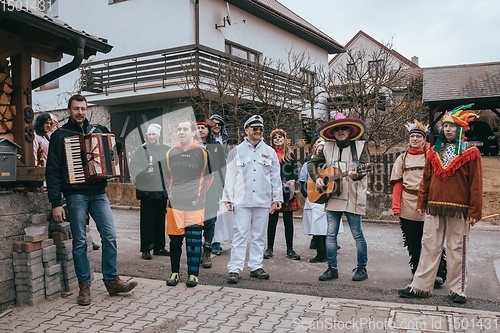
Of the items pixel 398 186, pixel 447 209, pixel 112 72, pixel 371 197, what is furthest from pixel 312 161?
pixel 112 72

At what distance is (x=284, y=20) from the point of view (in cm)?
2186

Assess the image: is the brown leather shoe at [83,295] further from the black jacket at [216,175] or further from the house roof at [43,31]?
the house roof at [43,31]

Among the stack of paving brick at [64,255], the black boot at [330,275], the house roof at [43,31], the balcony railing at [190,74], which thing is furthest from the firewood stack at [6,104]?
the balcony railing at [190,74]

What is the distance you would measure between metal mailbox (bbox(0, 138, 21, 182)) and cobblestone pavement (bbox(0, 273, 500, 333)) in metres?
1.30

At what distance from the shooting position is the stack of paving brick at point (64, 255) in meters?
5.27

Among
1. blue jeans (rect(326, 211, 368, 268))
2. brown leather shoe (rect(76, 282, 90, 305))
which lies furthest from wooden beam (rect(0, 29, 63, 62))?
blue jeans (rect(326, 211, 368, 268))

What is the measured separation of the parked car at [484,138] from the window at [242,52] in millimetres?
10533

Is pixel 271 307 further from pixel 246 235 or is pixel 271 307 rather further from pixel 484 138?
pixel 484 138

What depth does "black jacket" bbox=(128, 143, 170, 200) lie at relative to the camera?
283 inches

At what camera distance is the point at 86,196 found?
4977 mm

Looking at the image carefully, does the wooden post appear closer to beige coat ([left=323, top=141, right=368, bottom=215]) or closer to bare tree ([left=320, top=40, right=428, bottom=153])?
beige coat ([left=323, top=141, right=368, bottom=215])

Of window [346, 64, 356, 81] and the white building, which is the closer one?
window [346, 64, 356, 81]

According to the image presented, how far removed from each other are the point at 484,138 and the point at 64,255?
22594mm

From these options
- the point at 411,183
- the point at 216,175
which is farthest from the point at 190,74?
the point at 411,183
